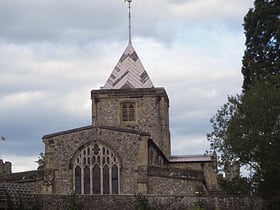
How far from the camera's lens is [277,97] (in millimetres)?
36812

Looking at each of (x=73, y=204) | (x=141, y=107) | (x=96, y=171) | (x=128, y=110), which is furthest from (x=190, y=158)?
(x=73, y=204)

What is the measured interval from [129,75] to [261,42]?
22346 mm

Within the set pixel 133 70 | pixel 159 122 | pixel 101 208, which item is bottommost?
pixel 101 208

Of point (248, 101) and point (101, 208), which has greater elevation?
point (248, 101)

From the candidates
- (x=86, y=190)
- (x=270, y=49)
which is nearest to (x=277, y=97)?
(x=270, y=49)

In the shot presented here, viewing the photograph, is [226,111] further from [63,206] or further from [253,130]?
[63,206]

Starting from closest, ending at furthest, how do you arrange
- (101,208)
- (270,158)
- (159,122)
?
(270,158) < (101,208) < (159,122)

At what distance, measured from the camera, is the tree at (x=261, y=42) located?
144 ft

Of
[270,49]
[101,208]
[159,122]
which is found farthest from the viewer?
[159,122]

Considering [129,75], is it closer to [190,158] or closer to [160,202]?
[190,158]

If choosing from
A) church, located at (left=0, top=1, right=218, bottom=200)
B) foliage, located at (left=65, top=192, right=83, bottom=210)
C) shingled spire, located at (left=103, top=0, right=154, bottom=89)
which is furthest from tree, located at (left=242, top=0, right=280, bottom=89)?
shingled spire, located at (left=103, top=0, right=154, bottom=89)

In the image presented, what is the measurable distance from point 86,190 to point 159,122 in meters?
18.2

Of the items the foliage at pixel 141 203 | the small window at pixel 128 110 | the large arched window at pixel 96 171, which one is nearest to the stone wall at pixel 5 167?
the small window at pixel 128 110

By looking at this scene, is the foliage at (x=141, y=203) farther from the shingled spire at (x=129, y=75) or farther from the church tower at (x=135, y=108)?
the shingled spire at (x=129, y=75)
